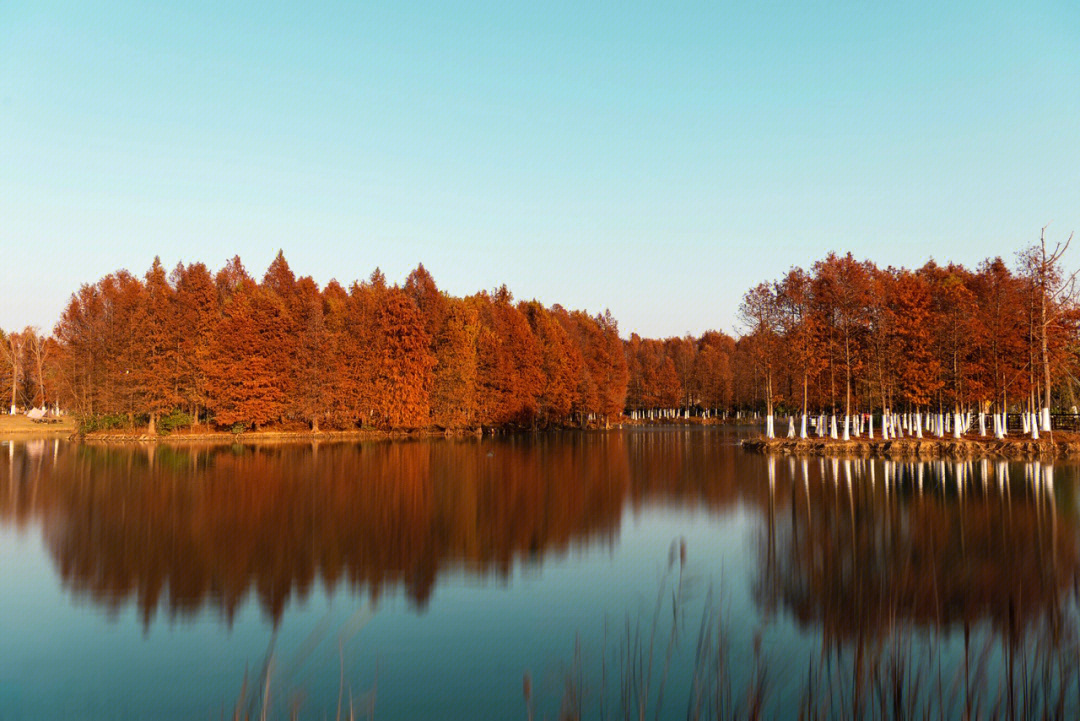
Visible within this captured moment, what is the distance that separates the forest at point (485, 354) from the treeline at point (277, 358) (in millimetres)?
165

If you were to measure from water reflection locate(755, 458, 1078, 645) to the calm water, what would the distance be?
90 millimetres

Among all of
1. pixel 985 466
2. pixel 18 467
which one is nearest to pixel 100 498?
pixel 18 467

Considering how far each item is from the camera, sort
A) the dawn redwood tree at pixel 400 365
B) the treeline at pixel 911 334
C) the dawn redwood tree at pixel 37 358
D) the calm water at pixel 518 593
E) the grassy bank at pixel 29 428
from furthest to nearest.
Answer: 1. the dawn redwood tree at pixel 37 358
2. the grassy bank at pixel 29 428
3. the dawn redwood tree at pixel 400 365
4. the treeline at pixel 911 334
5. the calm water at pixel 518 593

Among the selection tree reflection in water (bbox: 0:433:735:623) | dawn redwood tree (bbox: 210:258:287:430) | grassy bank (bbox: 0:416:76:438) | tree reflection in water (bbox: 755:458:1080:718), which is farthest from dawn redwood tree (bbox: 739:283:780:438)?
grassy bank (bbox: 0:416:76:438)

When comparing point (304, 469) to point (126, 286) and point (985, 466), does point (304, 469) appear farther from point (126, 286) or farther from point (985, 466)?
point (126, 286)

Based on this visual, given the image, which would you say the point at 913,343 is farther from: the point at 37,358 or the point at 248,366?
the point at 37,358

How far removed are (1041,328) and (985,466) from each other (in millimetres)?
11843

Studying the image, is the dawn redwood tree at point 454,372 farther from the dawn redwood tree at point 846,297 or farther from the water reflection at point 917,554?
the water reflection at point 917,554

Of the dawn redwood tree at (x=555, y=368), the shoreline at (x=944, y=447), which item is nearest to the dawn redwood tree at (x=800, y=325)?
the shoreline at (x=944, y=447)

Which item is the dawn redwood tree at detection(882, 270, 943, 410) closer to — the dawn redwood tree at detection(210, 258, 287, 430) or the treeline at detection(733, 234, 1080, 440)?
the treeline at detection(733, 234, 1080, 440)

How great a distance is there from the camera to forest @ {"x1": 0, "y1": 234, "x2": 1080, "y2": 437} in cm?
4966

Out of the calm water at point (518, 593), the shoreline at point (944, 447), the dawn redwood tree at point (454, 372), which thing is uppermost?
the dawn redwood tree at point (454, 372)

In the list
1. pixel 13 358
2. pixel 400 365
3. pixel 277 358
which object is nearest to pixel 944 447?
pixel 400 365

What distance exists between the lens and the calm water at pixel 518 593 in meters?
9.34
